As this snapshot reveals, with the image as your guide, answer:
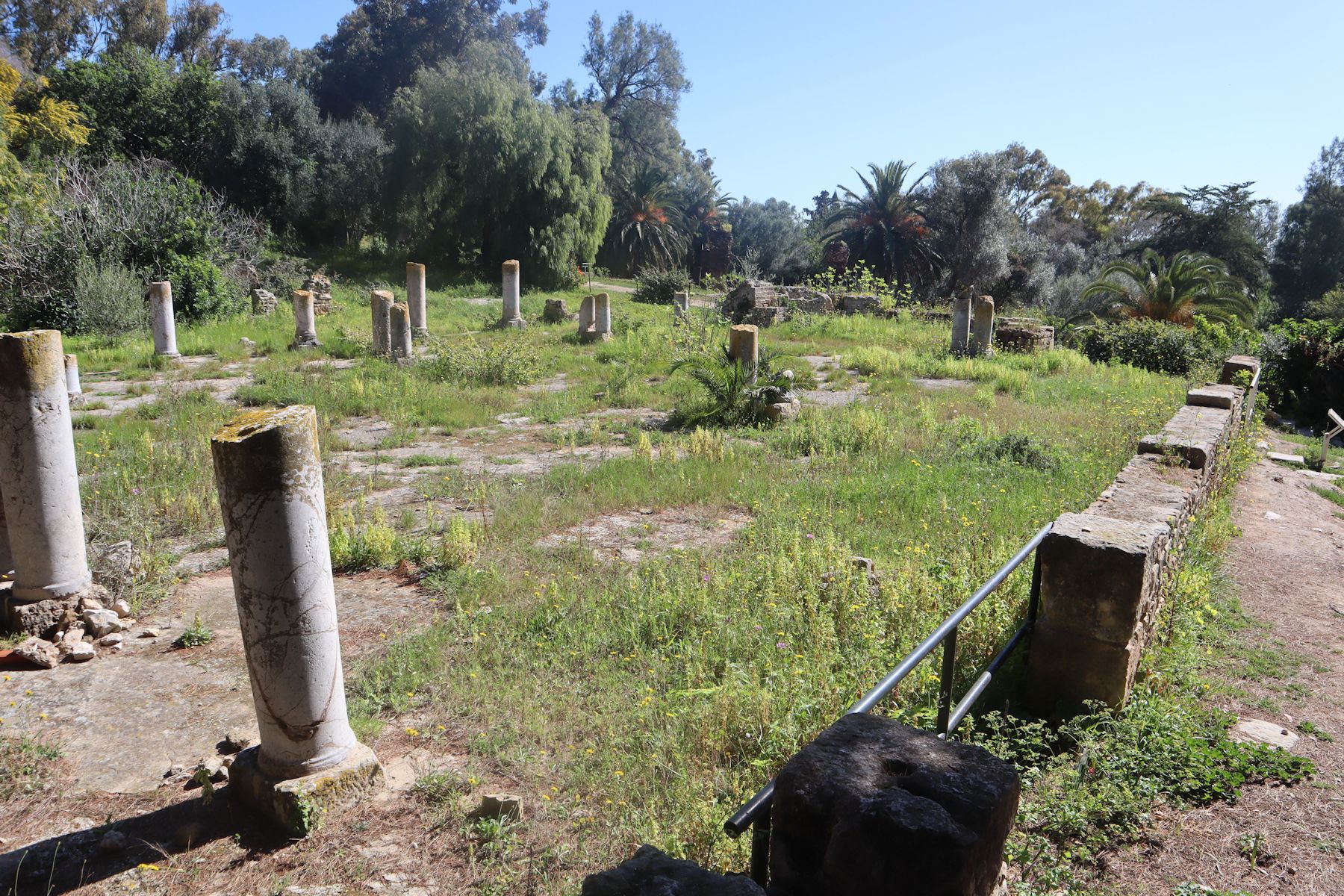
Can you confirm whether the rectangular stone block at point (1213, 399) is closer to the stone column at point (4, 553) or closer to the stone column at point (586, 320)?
the stone column at point (4, 553)

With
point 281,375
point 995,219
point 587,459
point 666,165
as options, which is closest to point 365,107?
point 666,165

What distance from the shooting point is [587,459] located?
394 inches

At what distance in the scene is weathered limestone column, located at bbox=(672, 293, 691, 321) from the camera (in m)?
20.1

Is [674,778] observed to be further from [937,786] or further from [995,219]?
[995,219]

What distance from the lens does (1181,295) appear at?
22.0 metres

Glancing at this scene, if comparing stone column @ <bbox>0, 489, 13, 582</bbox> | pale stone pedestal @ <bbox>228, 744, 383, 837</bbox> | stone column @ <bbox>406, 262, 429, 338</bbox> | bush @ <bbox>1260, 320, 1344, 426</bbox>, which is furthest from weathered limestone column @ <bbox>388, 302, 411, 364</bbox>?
bush @ <bbox>1260, 320, 1344, 426</bbox>

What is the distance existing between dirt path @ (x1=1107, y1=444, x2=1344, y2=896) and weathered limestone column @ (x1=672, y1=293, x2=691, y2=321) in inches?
525

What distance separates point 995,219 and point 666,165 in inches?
701

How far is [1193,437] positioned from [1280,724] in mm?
3353

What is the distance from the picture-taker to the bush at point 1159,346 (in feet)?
58.6

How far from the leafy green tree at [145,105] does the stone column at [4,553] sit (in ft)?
92.5

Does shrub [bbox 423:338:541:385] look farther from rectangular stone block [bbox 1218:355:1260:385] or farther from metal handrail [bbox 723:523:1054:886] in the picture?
metal handrail [bbox 723:523:1054:886]

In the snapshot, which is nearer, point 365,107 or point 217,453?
point 217,453

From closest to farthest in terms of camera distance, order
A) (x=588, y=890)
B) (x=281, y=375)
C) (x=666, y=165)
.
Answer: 1. (x=588, y=890)
2. (x=281, y=375)
3. (x=666, y=165)
